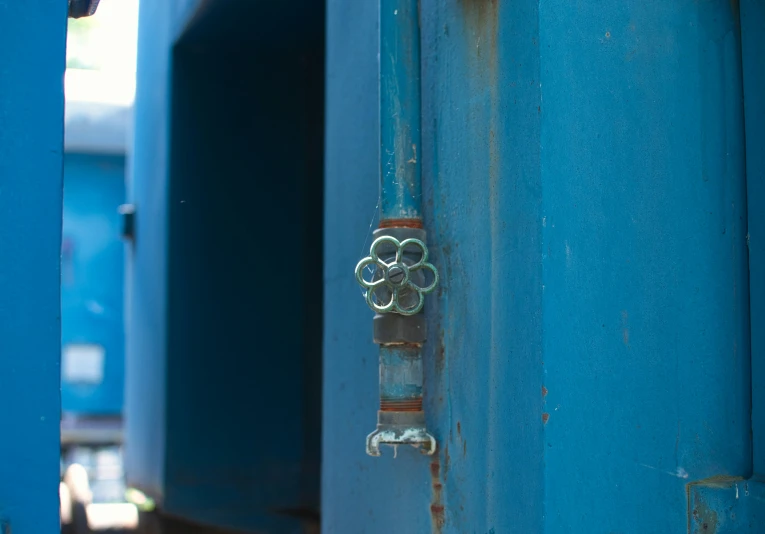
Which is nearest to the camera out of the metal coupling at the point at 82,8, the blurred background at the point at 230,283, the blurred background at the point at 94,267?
the metal coupling at the point at 82,8

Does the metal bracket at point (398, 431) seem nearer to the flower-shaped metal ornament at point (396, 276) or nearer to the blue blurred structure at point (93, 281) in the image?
the flower-shaped metal ornament at point (396, 276)

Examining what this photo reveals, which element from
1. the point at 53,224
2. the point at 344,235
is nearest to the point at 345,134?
the point at 344,235

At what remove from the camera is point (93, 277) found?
10375 millimetres

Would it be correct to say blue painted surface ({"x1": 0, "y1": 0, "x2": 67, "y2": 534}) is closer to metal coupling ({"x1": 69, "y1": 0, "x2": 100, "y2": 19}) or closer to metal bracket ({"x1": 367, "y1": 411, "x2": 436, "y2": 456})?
metal coupling ({"x1": 69, "y1": 0, "x2": 100, "y2": 19})

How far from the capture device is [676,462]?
5.58ft

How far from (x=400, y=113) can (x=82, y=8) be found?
91cm

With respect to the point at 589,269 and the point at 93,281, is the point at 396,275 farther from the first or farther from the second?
the point at 93,281

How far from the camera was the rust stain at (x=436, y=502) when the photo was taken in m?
1.91

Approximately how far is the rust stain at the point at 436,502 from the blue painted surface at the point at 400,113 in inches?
21.4

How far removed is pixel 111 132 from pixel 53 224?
889 cm

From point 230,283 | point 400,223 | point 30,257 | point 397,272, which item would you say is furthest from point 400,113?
point 230,283

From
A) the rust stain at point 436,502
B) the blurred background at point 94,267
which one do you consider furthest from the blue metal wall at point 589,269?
the blurred background at point 94,267

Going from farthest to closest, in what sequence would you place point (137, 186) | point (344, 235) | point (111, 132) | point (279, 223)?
point (111, 132) < point (137, 186) < point (279, 223) < point (344, 235)

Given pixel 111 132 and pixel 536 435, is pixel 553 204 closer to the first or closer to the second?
pixel 536 435
